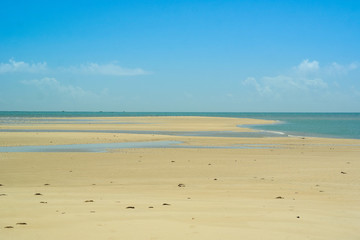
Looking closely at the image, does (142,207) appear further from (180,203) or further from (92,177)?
(92,177)

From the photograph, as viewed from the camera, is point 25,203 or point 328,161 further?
point 328,161

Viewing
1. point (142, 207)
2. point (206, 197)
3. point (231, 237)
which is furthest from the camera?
point (206, 197)

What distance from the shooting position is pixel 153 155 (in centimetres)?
2278

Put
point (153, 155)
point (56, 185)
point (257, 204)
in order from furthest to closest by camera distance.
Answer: point (153, 155) < point (56, 185) < point (257, 204)

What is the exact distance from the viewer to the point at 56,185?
13.0 meters

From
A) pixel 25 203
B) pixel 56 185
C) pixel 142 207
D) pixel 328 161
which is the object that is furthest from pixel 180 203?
pixel 328 161

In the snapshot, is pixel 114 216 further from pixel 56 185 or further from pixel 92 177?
pixel 92 177

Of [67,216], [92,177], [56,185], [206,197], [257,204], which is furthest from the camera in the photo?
[92,177]

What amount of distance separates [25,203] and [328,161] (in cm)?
1540

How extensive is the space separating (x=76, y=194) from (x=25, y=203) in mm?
1808

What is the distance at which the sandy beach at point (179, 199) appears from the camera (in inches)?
277

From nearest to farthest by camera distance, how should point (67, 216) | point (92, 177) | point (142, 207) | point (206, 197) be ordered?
point (67, 216), point (142, 207), point (206, 197), point (92, 177)

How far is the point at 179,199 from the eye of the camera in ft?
33.6

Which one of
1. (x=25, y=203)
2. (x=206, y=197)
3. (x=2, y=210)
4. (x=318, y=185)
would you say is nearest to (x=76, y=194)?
(x=25, y=203)
